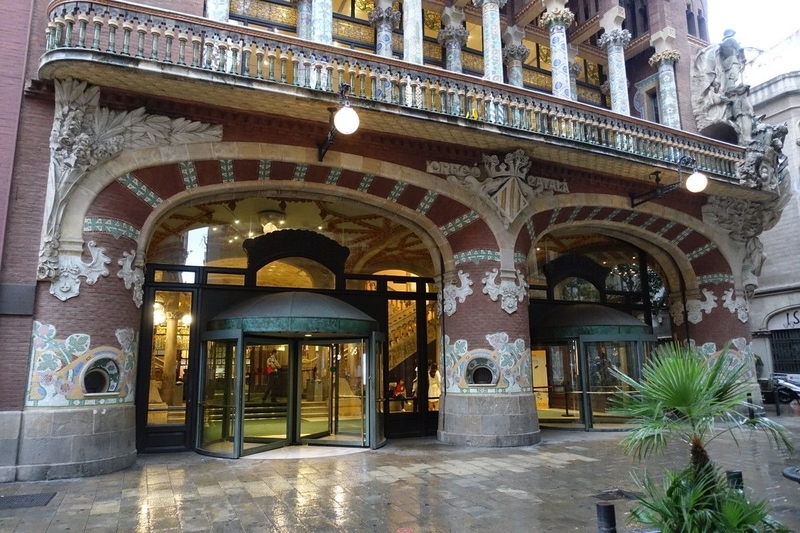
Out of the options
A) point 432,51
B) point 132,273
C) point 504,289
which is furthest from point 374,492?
point 432,51

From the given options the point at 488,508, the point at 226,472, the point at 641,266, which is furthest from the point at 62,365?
the point at 641,266

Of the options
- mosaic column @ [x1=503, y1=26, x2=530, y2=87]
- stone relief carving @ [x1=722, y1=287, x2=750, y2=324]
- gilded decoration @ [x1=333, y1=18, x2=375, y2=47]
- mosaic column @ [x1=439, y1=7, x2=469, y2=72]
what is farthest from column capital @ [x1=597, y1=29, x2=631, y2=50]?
stone relief carving @ [x1=722, y1=287, x2=750, y2=324]

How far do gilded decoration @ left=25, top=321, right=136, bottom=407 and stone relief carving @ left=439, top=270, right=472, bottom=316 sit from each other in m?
6.70

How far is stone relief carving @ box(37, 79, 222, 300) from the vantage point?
9.09m

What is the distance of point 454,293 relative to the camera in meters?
12.7

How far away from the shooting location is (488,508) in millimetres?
6734

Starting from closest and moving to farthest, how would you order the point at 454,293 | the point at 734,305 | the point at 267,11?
the point at 454,293, the point at 267,11, the point at 734,305

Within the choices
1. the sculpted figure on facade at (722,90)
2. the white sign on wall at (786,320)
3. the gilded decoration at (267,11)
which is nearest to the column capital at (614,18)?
the sculpted figure on facade at (722,90)

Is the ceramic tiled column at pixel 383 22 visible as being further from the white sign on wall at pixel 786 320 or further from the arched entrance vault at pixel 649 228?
the white sign on wall at pixel 786 320

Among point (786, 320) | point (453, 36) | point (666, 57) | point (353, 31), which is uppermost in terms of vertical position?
point (666, 57)

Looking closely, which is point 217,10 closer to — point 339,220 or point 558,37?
point 339,220

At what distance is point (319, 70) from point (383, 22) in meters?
4.44

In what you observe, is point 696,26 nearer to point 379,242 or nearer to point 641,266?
point 641,266

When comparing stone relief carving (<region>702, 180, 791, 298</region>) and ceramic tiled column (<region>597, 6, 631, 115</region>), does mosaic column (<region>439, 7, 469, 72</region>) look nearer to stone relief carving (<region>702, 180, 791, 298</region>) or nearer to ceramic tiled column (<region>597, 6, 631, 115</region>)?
ceramic tiled column (<region>597, 6, 631, 115</region>)
